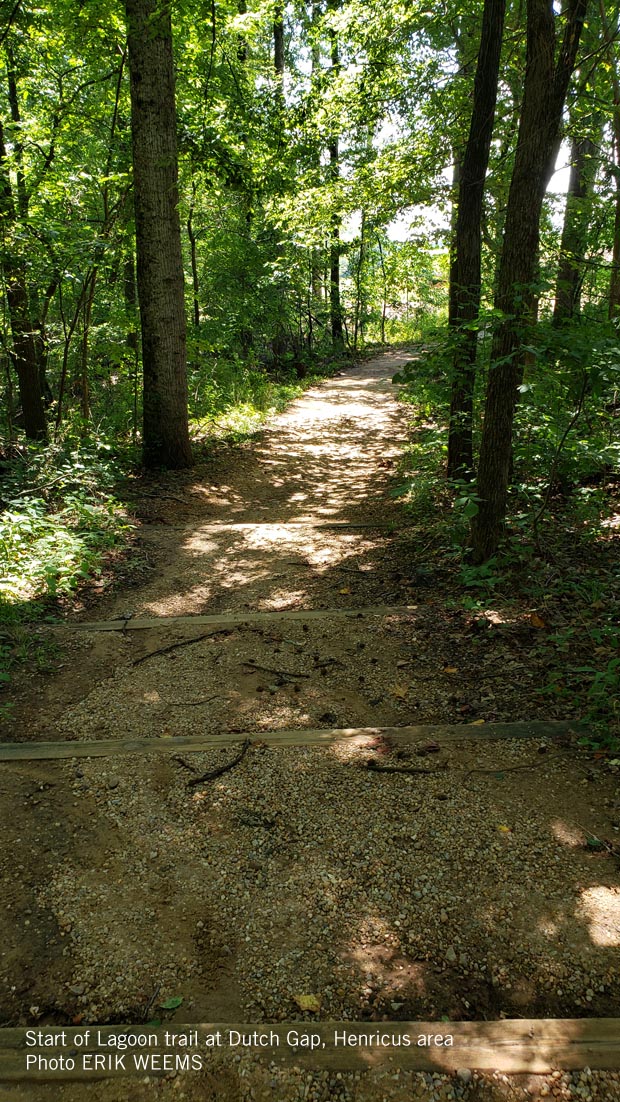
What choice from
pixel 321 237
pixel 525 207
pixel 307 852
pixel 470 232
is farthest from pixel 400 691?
pixel 321 237

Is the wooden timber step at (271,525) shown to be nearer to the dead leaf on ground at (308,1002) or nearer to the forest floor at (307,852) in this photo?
the forest floor at (307,852)

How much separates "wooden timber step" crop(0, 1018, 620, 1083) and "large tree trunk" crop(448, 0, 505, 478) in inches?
172

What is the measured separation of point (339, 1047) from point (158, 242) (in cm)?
816

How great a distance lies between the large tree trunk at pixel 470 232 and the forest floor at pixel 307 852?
2.30m

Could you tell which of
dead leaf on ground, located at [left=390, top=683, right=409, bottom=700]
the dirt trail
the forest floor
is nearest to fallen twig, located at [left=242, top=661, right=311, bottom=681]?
the forest floor

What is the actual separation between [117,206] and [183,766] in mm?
7660

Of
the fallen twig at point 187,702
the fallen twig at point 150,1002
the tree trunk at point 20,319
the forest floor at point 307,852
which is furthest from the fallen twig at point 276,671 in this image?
the tree trunk at point 20,319

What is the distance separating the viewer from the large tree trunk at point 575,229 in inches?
278

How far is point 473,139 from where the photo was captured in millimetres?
5832

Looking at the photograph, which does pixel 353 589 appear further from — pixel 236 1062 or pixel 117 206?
pixel 117 206

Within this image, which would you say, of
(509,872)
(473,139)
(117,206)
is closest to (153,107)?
(117,206)

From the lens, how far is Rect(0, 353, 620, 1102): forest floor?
2.01 meters

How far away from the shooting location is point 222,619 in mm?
4660

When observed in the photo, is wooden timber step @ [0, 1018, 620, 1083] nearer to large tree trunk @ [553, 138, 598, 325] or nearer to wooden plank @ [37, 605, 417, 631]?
wooden plank @ [37, 605, 417, 631]
